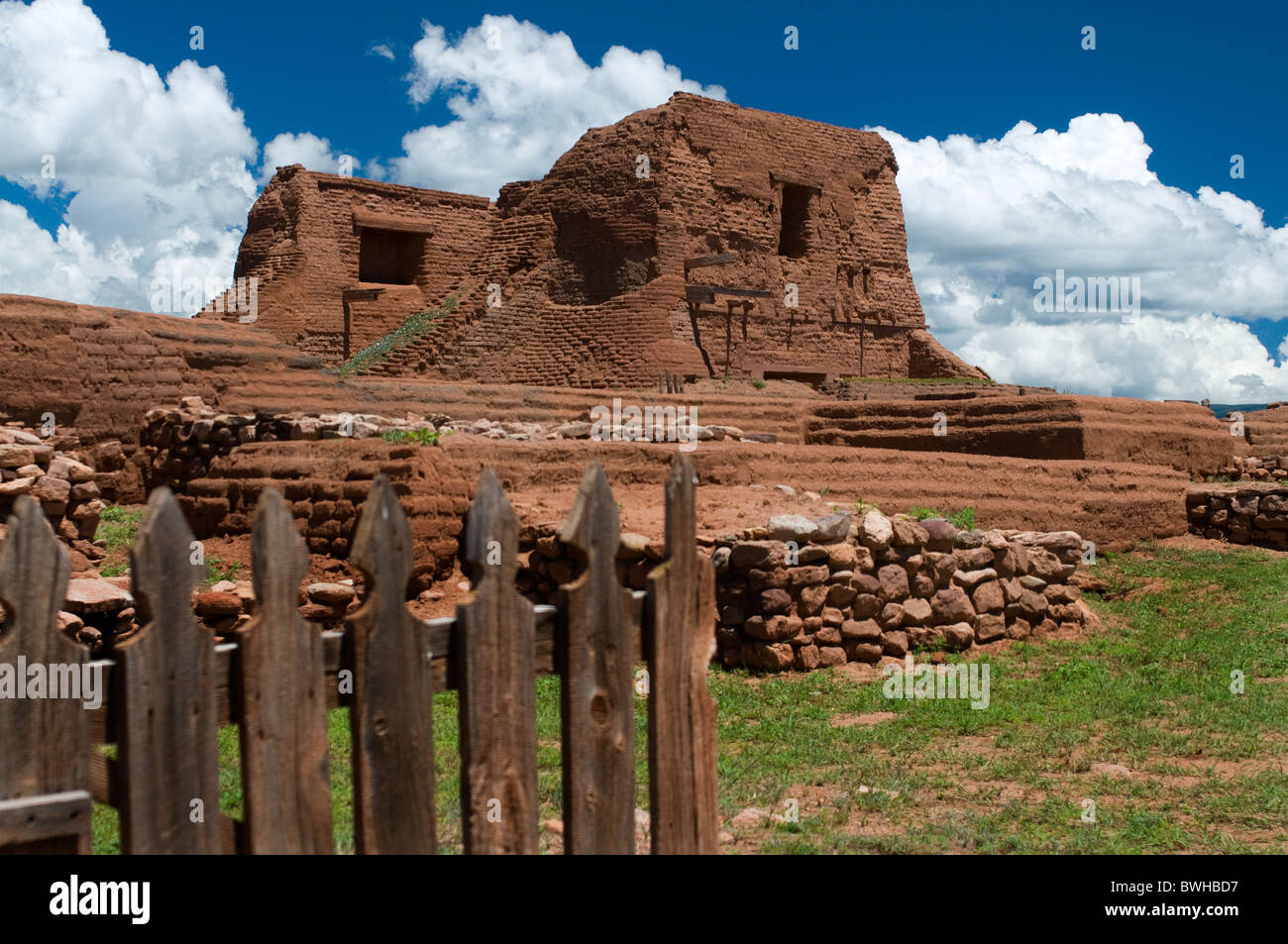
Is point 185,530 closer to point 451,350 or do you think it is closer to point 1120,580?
point 1120,580

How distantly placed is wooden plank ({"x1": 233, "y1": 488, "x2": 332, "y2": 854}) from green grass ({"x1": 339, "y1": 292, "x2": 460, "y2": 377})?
78.3ft

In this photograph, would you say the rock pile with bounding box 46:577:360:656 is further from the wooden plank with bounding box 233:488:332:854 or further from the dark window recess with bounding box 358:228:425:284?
the dark window recess with bounding box 358:228:425:284

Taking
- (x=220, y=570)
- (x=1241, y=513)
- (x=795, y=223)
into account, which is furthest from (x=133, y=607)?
(x=795, y=223)

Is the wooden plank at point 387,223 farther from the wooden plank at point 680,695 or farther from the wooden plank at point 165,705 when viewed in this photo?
the wooden plank at point 165,705

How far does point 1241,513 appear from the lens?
43.4 feet

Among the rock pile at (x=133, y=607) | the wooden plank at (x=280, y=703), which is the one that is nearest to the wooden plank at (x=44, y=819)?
the wooden plank at (x=280, y=703)

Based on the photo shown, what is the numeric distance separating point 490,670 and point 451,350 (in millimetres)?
24177

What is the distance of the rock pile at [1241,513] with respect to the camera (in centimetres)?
1303

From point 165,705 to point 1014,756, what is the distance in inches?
195

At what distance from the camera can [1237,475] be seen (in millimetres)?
16594

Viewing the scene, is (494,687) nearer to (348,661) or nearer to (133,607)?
(348,661)

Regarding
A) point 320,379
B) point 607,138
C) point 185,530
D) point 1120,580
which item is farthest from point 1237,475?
point 185,530
